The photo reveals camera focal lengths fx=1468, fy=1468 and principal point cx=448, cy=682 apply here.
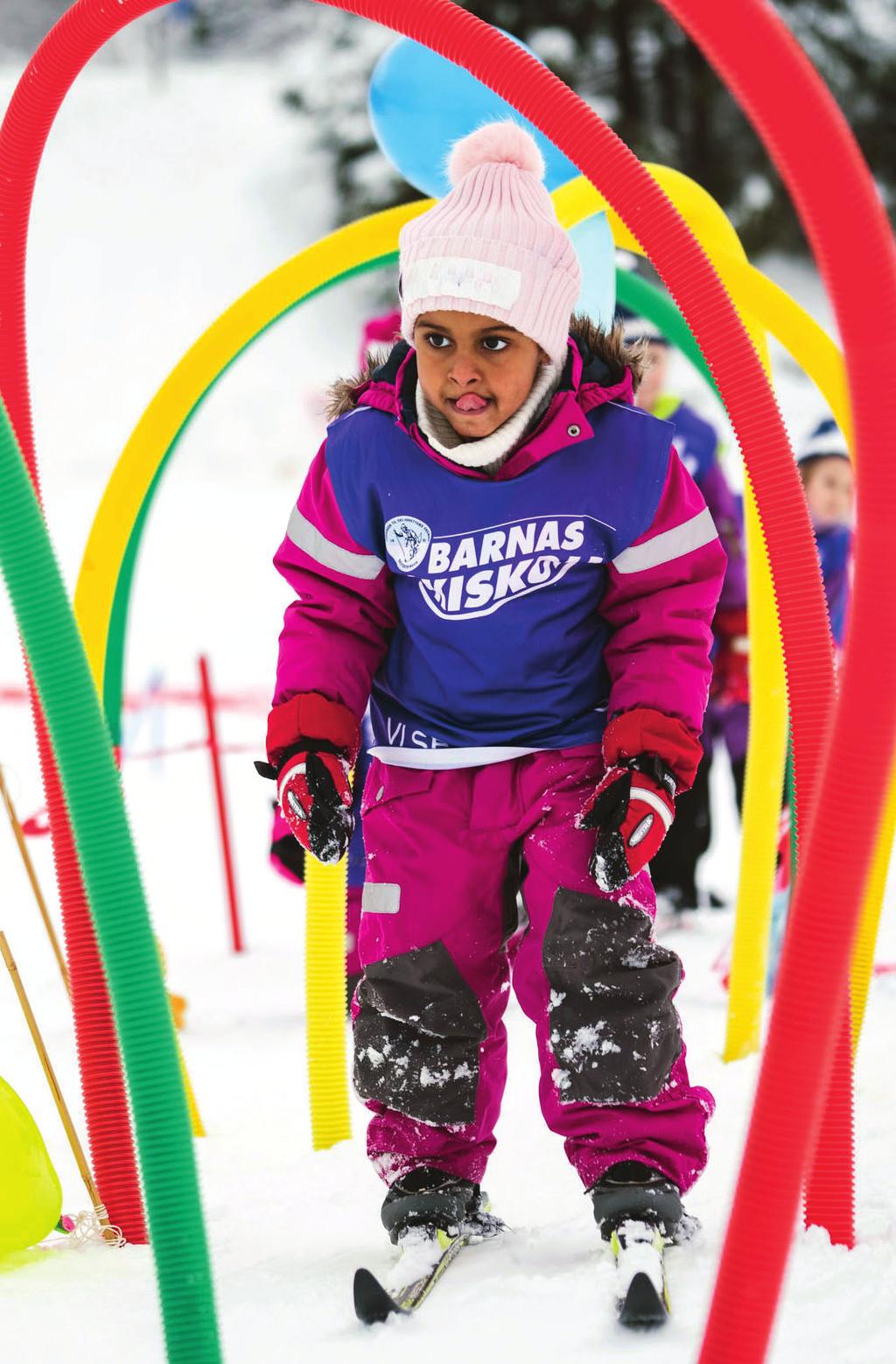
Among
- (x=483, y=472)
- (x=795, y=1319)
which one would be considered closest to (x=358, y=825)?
(x=483, y=472)

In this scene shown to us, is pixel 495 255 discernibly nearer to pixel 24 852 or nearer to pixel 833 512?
pixel 24 852

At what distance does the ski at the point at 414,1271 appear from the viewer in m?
1.78

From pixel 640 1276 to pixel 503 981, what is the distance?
485 mm

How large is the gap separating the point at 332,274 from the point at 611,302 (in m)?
0.61

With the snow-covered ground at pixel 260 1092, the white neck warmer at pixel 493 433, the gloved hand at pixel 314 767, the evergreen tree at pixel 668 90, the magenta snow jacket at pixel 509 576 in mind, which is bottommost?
the snow-covered ground at pixel 260 1092

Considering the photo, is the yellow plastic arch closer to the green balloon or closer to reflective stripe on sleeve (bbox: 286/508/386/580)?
reflective stripe on sleeve (bbox: 286/508/386/580)

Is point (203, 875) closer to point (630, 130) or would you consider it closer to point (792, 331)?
point (792, 331)

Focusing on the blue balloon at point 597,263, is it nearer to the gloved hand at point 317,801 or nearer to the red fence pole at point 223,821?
the gloved hand at point 317,801

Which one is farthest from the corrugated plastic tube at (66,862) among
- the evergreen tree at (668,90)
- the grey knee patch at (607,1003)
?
the evergreen tree at (668,90)

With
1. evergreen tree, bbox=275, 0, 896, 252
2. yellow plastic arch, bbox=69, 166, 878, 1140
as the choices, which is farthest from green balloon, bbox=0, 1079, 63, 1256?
evergreen tree, bbox=275, 0, 896, 252

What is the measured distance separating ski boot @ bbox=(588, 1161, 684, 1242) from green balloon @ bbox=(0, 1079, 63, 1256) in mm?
777

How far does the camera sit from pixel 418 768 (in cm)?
210

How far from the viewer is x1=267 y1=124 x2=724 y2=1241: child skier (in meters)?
1.98

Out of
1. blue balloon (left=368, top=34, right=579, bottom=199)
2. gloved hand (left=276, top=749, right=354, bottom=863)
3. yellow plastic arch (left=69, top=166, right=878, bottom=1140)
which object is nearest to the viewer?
gloved hand (left=276, top=749, right=354, bottom=863)
